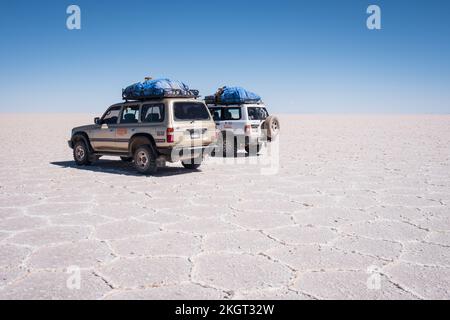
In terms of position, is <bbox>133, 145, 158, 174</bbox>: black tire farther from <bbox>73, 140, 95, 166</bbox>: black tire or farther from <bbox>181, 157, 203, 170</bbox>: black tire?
<bbox>73, 140, 95, 166</bbox>: black tire

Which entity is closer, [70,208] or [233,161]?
[70,208]

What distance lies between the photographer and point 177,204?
6.82 m

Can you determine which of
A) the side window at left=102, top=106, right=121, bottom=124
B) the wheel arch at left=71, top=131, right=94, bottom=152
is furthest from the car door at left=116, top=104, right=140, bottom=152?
the wheel arch at left=71, top=131, right=94, bottom=152

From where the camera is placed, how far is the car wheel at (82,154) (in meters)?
11.4

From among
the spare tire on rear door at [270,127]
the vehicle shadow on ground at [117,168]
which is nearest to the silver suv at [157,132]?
the vehicle shadow on ground at [117,168]

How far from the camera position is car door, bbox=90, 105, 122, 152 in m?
10.6

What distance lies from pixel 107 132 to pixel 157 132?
203cm

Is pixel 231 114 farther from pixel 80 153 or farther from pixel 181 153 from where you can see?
pixel 80 153

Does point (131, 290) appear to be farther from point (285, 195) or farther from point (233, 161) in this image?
point (233, 161)

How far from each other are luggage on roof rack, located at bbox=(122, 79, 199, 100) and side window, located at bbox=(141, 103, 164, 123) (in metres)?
0.22

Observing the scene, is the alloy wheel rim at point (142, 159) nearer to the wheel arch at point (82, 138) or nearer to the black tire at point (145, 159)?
the black tire at point (145, 159)
